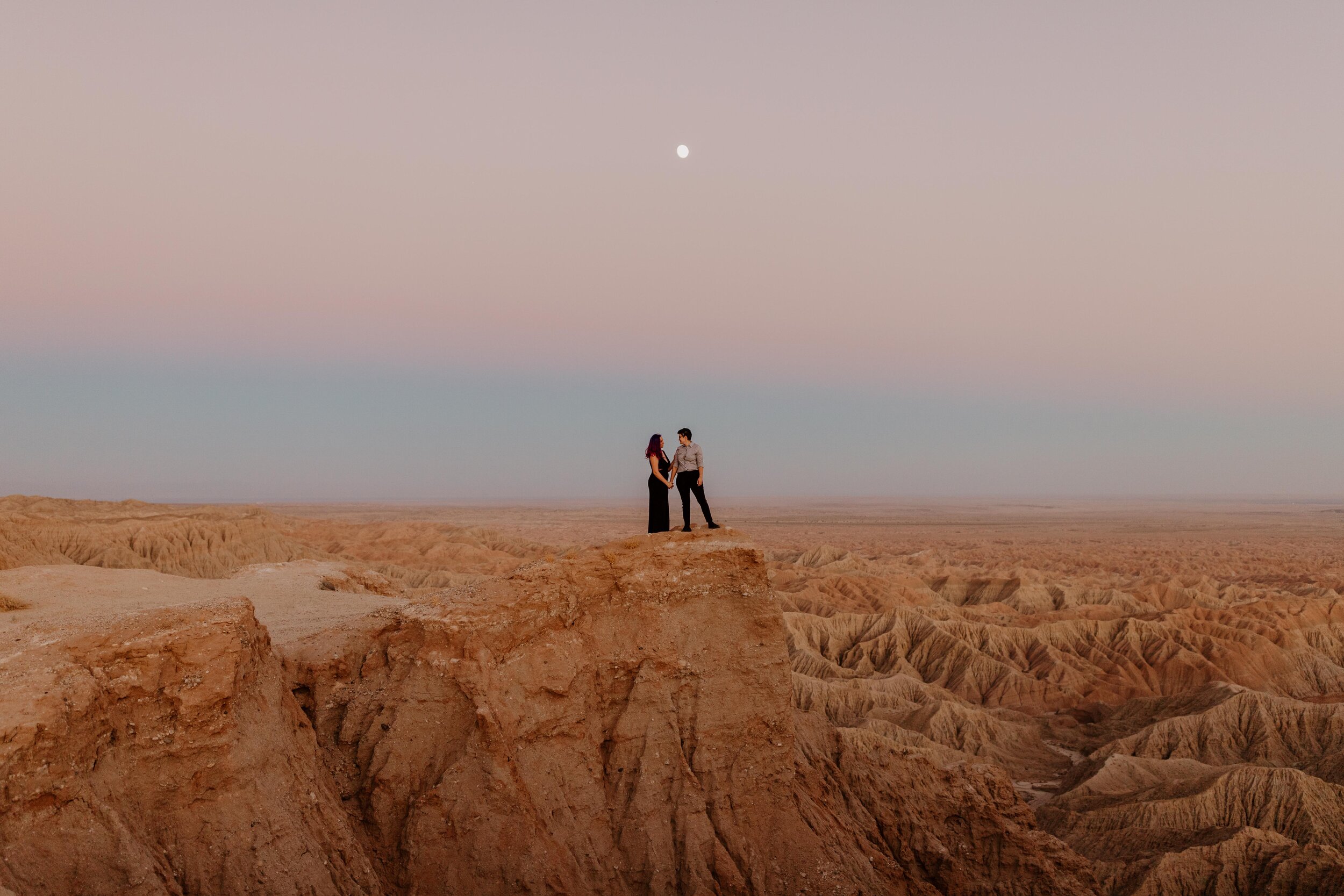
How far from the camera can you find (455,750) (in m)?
12.8

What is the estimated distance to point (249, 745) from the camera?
36.1 ft

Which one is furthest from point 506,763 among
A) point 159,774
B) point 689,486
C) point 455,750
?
point 689,486

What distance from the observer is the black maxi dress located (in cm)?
1466

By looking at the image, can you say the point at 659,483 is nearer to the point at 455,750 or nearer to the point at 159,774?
the point at 455,750

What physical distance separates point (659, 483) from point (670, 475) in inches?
10.2

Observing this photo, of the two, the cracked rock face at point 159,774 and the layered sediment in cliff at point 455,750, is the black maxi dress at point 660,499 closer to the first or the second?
the layered sediment in cliff at point 455,750

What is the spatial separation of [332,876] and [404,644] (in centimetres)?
346

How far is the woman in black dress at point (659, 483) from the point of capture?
14469 millimetres

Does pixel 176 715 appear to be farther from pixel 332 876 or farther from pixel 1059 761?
pixel 1059 761

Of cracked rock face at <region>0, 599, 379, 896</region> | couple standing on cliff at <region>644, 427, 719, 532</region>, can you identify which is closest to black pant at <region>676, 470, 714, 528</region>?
couple standing on cliff at <region>644, 427, 719, 532</region>

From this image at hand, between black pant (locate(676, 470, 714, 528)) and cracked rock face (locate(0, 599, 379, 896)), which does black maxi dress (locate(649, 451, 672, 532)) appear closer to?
black pant (locate(676, 470, 714, 528))

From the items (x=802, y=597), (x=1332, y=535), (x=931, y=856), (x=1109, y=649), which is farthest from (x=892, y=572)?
(x=1332, y=535)

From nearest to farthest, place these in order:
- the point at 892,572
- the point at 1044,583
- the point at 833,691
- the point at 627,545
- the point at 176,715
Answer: the point at 176,715 → the point at 627,545 → the point at 833,691 → the point at 1044,583 → the point at 892,572

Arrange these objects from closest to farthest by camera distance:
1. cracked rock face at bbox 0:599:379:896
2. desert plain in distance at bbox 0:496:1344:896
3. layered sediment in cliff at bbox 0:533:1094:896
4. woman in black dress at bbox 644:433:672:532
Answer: cracked rock face at bbox 0:599:379:896 < layered sediment in cliff at bbox 0:533:1094:896 < desert plain in distance at bbox 0:496:1344:896 < woman in black dress at bbox 644:433:672:532
